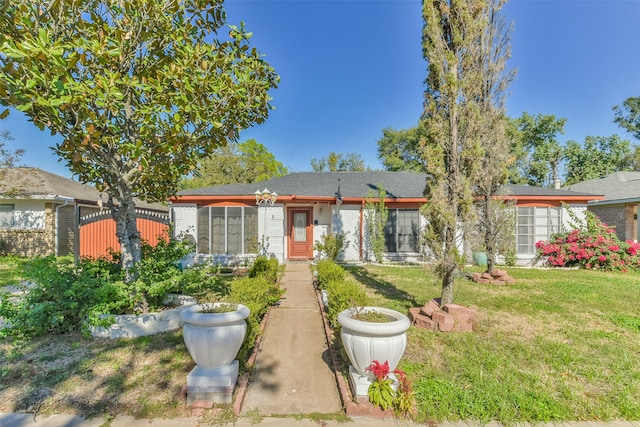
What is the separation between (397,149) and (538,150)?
45.7ft

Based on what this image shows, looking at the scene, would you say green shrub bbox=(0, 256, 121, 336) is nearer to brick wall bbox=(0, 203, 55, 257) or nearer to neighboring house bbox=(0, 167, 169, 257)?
neighboring house bbox=(0, 167, 169, 257)

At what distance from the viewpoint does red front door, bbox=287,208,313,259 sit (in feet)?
39.0

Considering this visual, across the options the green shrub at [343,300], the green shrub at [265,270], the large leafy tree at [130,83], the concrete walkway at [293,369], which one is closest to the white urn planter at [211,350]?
the concrete walkway at [293,369]

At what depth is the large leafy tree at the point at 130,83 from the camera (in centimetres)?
306

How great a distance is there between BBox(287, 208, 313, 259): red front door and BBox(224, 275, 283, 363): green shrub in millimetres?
6063

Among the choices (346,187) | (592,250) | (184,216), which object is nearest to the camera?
(592,250)

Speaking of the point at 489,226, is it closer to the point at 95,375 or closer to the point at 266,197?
the point at 266,197

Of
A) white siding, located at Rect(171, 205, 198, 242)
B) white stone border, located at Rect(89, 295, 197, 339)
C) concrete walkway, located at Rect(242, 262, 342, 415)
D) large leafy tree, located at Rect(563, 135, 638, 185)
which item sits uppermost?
large leafy tree, located at Rect(563, 135, 638, 185)

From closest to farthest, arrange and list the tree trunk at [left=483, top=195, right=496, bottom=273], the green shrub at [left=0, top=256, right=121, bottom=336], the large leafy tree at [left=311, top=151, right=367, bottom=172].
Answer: the green shrub at [left=0, top=256, right=121, bottom=336] → the tree trunk at [left=483, top=195, right=496, bottom=273] → the large leafy tree at [left=311, top=151, right=367, bottom=172]

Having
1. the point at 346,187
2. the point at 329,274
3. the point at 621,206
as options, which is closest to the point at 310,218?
the point at 346,187

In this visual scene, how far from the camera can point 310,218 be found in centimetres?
1190

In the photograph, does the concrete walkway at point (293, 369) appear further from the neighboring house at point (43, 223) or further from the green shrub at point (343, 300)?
the neighboring house at point (43, 223)

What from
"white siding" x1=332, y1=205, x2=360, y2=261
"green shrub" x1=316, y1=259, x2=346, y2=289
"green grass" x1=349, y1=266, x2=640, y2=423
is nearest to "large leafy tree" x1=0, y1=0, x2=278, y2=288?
"green shrub" x1=316, y1=259, x2=346, y2=289

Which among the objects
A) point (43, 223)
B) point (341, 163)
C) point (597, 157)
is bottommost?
point (43, 223)
